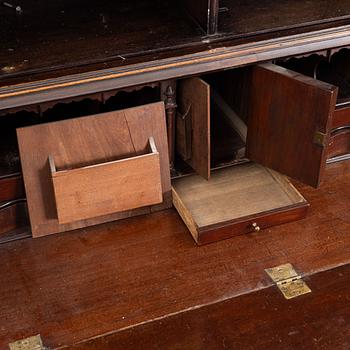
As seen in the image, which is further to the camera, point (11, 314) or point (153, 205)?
point (153, 205)

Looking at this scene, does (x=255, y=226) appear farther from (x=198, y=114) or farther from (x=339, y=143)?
(x=339, y=143)

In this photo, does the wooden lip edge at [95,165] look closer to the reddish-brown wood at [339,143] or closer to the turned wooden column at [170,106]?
the turned wooden column at [170,106]

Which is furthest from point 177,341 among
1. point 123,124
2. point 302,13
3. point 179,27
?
point 302,13

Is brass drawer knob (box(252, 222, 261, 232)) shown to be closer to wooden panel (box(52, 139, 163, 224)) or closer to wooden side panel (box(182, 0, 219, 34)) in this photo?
wooden panel (box(52, 139, 163, 224))

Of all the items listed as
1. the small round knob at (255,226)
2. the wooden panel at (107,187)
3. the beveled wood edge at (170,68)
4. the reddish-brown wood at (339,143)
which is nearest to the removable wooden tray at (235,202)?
the small round knob at (255,226)

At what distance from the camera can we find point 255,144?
1663 mm

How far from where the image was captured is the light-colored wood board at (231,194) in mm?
1637

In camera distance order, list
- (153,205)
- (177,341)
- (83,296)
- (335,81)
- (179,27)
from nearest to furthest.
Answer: (177,341) → (83,296) → (179,27) → (153,205) → (335,81)

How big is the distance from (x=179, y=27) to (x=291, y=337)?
0.81 metres

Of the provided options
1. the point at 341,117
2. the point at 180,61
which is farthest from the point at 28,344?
the point at 341,117

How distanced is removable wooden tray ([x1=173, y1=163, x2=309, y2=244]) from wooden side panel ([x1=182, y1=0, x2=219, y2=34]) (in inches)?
17.1

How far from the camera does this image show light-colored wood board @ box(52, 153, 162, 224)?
148cm

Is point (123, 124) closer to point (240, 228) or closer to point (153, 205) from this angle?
point (153, 205)

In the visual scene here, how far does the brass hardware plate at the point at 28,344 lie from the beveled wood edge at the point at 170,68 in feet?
1.68
